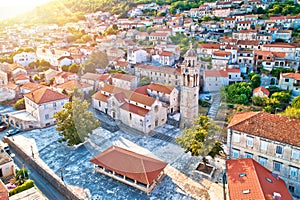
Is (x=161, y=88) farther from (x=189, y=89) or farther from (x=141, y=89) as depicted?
(x=189, y=89)

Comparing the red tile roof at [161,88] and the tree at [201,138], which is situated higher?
the red tile roof at [161,88]

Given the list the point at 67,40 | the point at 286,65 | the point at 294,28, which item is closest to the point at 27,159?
the point at 286,65

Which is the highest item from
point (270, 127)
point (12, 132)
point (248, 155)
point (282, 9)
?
point (282, 9)

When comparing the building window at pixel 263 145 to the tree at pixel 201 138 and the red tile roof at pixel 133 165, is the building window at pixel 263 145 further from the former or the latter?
the red tile roof at pixel 133 165

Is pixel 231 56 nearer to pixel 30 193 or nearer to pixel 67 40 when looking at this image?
pixel 30 193

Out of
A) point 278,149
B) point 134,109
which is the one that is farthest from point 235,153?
point 134,109

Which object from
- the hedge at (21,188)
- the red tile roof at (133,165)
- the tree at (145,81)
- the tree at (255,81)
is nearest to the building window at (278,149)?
the red tile roof at (133,165)
